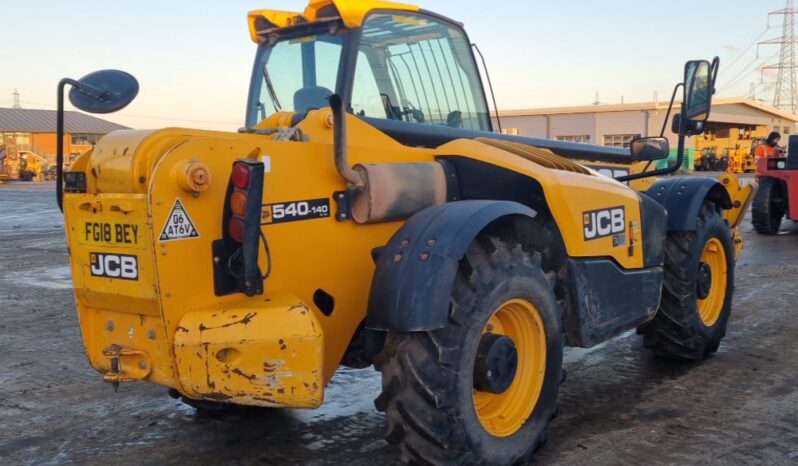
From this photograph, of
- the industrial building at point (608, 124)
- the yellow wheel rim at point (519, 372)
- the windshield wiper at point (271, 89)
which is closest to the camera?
the yellow wheel rim at point (519, 372)

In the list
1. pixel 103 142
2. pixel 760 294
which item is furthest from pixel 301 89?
pixel 760 294

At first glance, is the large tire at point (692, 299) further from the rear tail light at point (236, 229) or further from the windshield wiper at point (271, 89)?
the rear tail light at point (236, 229)

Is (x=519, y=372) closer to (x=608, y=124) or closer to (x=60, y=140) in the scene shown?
(x=60, y=140)

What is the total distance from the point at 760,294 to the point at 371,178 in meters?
5.66

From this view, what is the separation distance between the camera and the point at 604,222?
163 inches

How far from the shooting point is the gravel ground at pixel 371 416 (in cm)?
367

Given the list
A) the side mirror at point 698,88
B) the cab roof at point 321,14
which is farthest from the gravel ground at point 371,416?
the cab roof at point 321,14

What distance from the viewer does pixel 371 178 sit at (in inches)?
135

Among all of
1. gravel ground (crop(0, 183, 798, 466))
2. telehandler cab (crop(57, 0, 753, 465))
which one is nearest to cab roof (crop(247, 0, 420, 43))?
telehandler cab (crop(57, 0, 753, 465))

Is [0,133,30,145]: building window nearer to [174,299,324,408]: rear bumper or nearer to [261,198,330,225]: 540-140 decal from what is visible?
[261,198,330,225]: 540-140 decal

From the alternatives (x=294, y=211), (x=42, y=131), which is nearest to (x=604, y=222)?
(x=294, y=211)

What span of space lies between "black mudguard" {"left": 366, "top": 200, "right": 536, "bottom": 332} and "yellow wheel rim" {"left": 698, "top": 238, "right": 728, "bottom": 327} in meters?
2.75

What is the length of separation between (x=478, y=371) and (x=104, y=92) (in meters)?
1.93

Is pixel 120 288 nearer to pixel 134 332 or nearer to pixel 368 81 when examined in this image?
pixel 134 332
